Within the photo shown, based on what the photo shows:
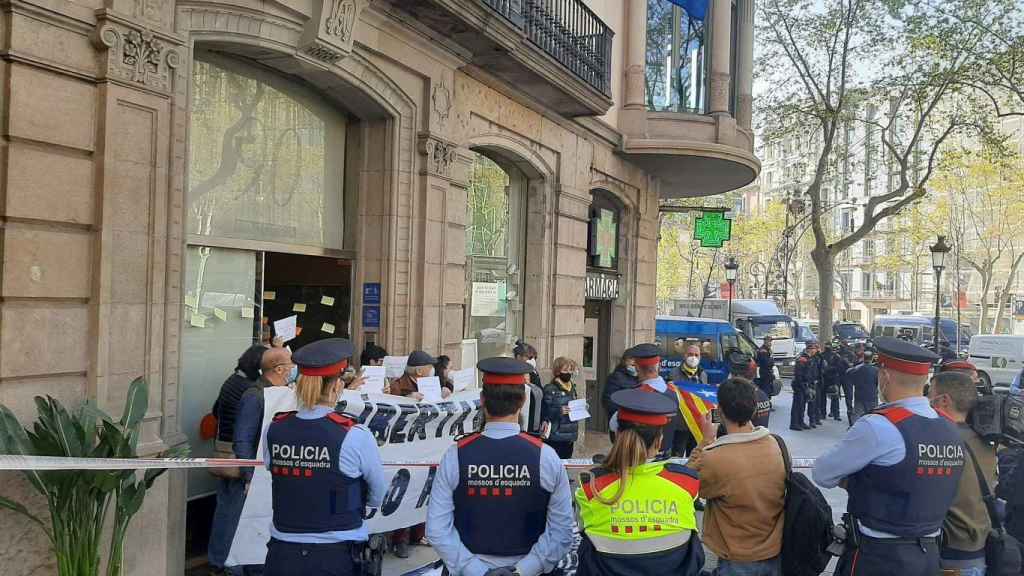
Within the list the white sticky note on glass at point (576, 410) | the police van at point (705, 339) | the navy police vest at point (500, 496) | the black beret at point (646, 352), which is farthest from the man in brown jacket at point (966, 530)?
the police van at point (705, 339)

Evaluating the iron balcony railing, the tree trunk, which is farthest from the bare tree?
the iron balcony railing

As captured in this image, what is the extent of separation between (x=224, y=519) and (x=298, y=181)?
148 inches

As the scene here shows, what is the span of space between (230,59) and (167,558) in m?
4.55

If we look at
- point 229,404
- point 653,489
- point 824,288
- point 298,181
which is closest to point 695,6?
point 298,181

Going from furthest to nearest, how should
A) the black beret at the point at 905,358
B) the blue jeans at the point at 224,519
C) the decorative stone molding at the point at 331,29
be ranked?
the decorative stone molding at the point at 331,29 → the blue jeans at the point at 224,519 → the black beret at the point at 905,358

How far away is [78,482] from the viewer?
484cm

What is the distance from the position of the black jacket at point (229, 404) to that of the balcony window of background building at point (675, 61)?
11.5 m

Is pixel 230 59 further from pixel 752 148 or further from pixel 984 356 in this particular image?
pixel 984 356

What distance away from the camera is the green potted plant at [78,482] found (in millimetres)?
4750

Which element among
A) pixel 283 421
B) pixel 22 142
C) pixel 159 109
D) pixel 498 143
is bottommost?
pixel 283 421

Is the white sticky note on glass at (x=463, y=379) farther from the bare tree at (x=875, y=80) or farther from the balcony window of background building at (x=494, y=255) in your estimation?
the bare tree at (x=875, y=80)

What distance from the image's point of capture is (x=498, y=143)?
36.5ft

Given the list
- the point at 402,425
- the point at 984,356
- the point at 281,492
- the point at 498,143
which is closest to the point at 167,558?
the point at 402,425

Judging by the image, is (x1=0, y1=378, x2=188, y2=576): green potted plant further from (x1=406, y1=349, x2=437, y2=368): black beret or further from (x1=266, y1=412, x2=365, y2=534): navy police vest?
(x1=406, y1=349, x2=437, y2=368): black beret
